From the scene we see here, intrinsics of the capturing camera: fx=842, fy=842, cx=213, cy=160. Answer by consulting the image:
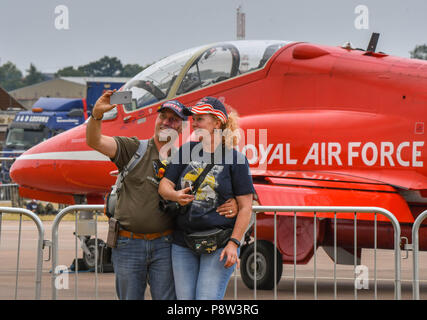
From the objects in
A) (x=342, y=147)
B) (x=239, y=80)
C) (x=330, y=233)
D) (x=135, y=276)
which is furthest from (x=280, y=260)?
(x=135, y=276)

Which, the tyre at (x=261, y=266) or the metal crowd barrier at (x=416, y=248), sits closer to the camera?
the metal crowd barrier at (x=416, y=248)

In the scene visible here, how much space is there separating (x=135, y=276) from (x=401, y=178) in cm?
526

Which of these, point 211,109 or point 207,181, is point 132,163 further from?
point 211,109

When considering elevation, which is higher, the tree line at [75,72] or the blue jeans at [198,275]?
the blue jeans at [198,275]

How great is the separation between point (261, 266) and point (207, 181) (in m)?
4.94

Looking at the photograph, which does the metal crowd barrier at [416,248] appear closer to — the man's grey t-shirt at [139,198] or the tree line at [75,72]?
the man's grey t-shirt at [139,198]

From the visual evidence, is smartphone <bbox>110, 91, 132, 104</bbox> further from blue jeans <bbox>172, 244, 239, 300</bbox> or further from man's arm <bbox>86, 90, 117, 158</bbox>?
blue jeans <bbox>172, 244, 239, 300</bbox>

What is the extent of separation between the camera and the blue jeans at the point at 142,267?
5.55 metres

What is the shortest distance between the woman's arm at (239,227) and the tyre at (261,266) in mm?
4355

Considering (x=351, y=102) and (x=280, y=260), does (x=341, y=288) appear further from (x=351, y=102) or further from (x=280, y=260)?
(x=351, y=102)

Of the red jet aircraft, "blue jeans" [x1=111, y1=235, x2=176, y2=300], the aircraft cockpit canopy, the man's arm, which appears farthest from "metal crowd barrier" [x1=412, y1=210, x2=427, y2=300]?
the aircraft cockpit canopy

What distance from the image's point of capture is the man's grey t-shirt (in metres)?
5.50

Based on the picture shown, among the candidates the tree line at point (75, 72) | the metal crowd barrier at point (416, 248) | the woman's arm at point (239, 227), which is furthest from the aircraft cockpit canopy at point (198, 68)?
the tree line at point (75, 72)
